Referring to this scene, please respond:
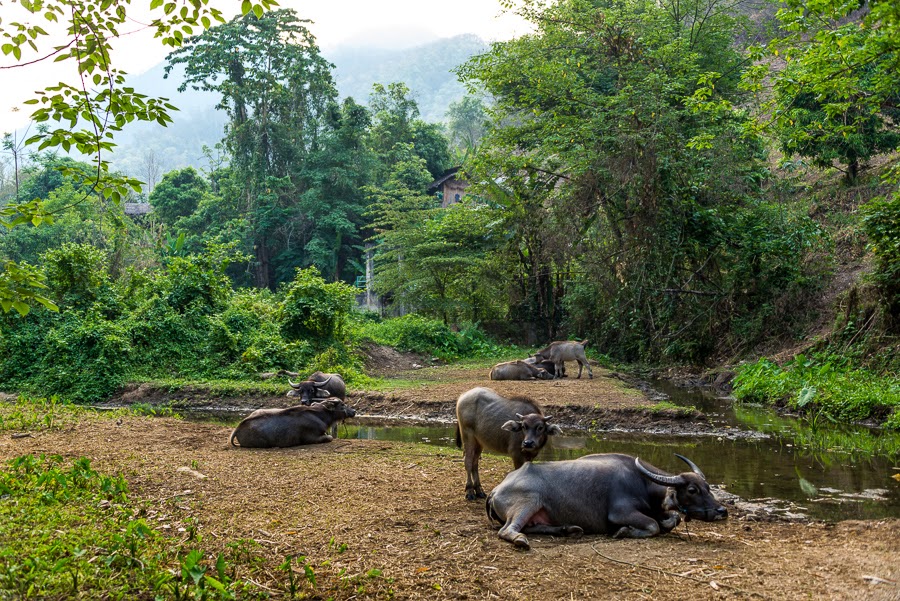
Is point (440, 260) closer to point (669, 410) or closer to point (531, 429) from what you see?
point (669, 410)

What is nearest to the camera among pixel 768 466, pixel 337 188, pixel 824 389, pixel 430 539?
pixel 430 539

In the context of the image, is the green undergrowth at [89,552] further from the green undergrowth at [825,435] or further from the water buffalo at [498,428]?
the green undergrowth at [825,435]

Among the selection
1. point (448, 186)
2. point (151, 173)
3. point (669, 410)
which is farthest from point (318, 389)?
point (151, 173)

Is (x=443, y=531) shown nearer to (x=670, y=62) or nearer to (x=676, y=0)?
(x=670, y=62)

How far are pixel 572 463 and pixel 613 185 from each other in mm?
15154

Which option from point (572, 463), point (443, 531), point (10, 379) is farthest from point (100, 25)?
point (10, 379)

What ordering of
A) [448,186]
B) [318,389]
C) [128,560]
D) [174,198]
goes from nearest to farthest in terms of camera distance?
[128,560] → [318,389] → [174,198] → [448,186]

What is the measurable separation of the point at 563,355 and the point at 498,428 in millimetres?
11317

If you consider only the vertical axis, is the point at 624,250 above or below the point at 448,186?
below

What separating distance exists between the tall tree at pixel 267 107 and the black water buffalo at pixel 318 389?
25.9 m

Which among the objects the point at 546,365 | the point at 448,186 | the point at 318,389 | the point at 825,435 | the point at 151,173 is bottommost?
the point at 825,435

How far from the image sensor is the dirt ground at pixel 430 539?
4574 mm

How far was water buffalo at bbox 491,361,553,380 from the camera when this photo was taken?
1778 cm

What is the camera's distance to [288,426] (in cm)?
1034
